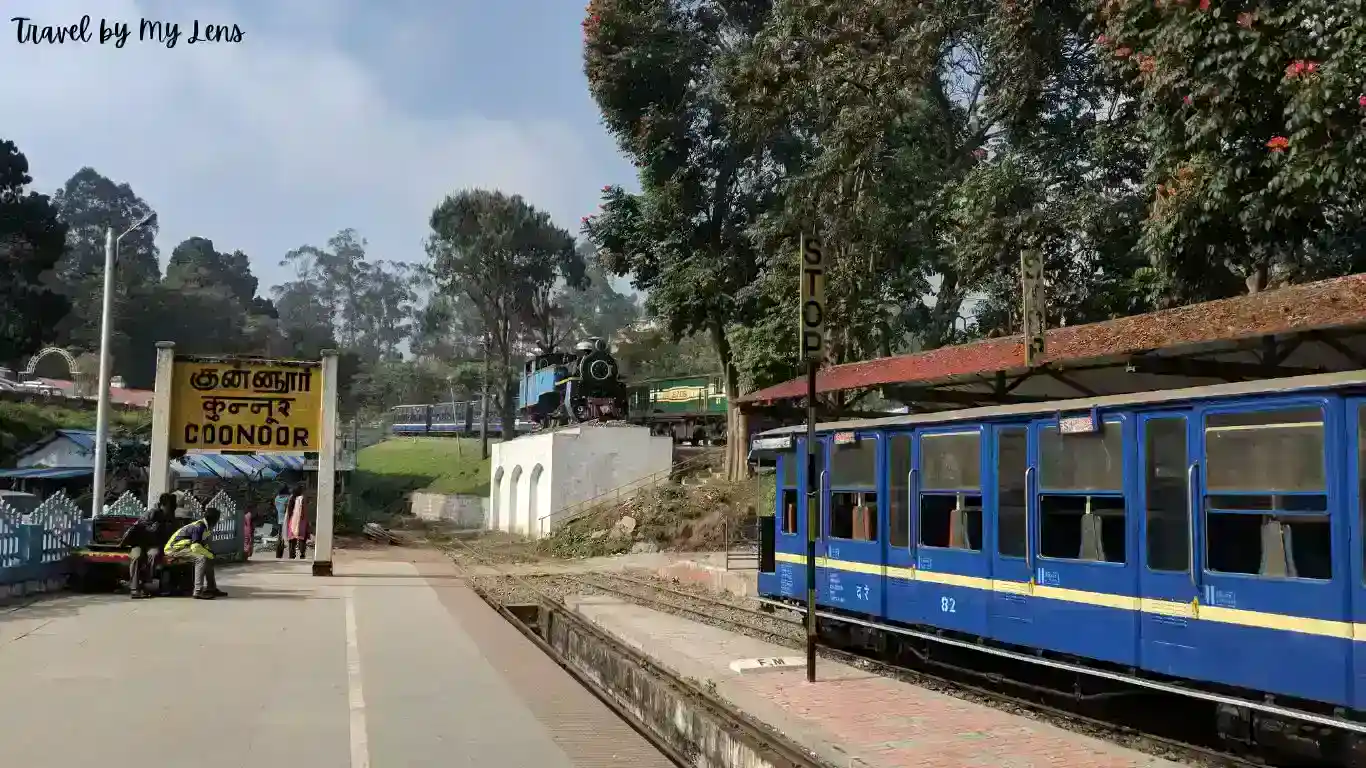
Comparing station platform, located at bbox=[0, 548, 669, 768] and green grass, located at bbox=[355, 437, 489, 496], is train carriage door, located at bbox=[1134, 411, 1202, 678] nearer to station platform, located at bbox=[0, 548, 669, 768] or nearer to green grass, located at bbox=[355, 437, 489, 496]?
station platform, located at bbox=[0, 548, 669, 768]

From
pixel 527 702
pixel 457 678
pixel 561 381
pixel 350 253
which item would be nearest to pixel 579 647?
pixel 457 678

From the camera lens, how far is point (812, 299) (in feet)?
32.6

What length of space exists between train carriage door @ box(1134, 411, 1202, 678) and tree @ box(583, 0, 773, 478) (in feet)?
79.4

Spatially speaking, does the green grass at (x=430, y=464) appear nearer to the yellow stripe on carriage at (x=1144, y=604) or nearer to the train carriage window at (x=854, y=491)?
the train carriage window at (x=854, y=491)

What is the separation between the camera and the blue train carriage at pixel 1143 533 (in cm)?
666

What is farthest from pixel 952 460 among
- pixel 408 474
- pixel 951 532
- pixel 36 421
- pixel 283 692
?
pixel 408 474

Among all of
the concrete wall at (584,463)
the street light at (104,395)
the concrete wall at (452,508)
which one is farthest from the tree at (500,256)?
the street light at (104,395)

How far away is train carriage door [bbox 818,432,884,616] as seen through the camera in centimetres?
1150

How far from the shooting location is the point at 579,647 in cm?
1522

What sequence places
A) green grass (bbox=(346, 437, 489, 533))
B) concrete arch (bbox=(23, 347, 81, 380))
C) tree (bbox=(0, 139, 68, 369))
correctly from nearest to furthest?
1. tree (bbox=(0, 139, 68, 369))
2. concrete arch (bbox=(23, 347, 81, 380))
3. green grass (bbox=(346, 437, 489, 533))

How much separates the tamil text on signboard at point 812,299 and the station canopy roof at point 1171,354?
248 centimetres

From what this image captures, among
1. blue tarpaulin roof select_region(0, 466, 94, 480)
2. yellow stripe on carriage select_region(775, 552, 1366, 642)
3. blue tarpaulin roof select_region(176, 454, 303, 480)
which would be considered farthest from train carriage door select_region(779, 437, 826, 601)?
blue tarpaulin roof select_region(176, 454, 303, 480)

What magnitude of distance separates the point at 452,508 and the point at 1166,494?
45.3 metres

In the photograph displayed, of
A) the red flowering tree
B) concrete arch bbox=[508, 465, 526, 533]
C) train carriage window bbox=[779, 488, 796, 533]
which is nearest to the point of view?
train carriage window bbox=[779, 488, 796, 533]
